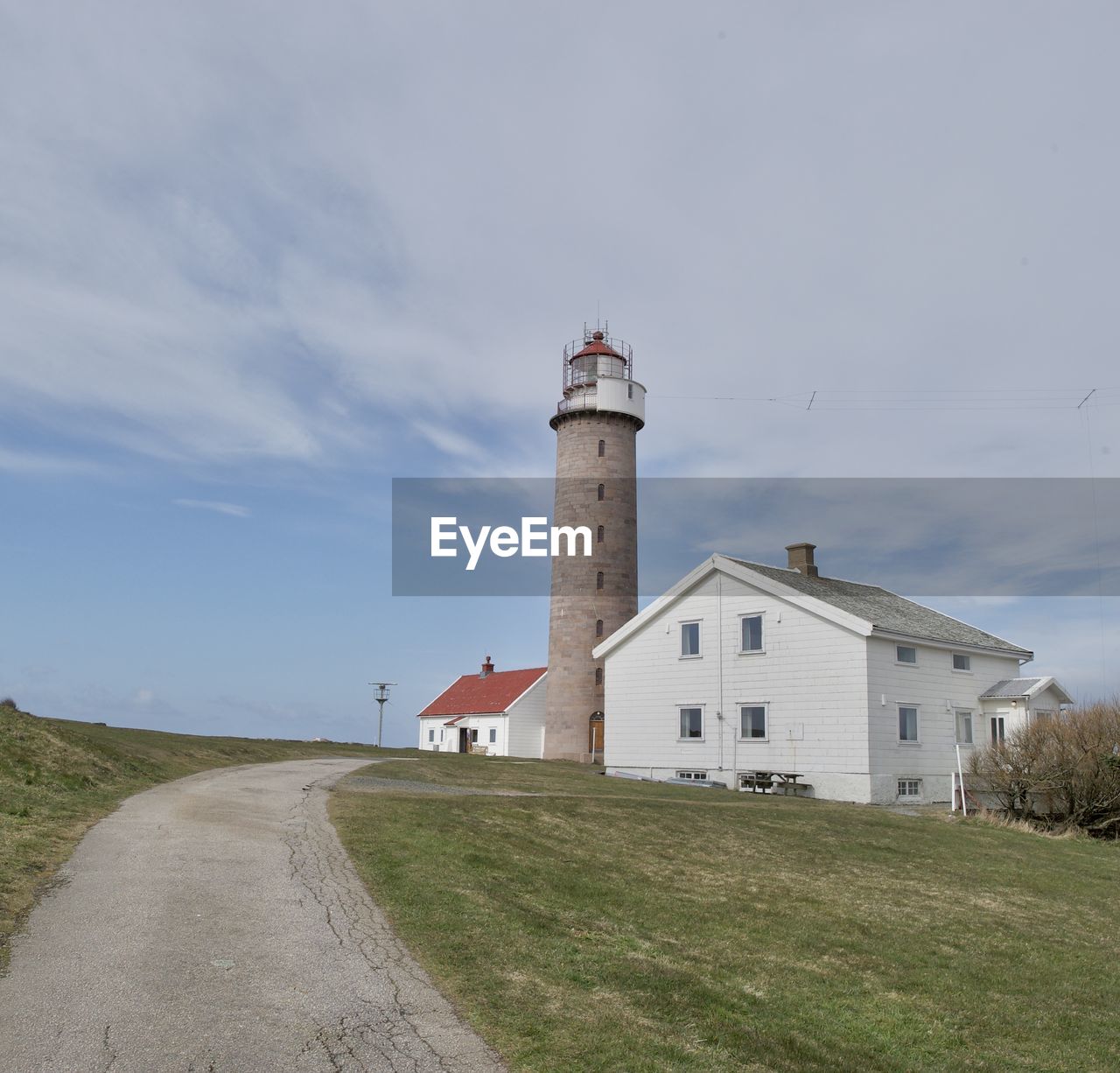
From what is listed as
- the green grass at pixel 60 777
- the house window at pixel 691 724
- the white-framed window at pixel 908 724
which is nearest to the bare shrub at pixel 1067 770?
the white-framed window at pixel 908 724

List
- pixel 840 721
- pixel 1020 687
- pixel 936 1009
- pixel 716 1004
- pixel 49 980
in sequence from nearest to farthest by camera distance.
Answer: pixel 49 980
pixel 716 1004
pixel 936 1009
pixel 840 721
pixel 1020 687

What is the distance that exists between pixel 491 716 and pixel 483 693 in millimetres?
3920

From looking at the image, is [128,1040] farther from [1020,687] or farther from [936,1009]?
[1020,687]

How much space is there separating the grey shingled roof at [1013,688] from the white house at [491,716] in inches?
899

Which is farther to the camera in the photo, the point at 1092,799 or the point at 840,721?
the point at 840,721

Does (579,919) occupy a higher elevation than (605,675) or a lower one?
lower

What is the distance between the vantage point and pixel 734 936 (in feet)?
37.3

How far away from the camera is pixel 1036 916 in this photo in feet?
49.0

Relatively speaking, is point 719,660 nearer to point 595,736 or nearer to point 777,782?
point 777,782

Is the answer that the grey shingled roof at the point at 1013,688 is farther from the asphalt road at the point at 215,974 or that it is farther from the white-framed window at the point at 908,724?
the asphalt road at the point at 215,974

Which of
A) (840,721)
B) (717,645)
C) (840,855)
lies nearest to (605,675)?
(717,645)

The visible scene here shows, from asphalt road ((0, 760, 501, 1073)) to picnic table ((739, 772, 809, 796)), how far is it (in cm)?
2102

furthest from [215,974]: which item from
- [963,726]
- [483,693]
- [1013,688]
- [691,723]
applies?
[483,693]

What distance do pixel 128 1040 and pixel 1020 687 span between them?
1315 inches
